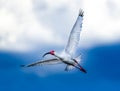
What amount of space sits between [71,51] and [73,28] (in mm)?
1243

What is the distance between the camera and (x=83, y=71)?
94.5 m

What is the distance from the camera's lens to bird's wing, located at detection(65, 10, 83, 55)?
94125mm

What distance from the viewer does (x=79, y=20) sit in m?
94.3

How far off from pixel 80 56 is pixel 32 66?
11.4 ft

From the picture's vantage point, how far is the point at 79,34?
309ft

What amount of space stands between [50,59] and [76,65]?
1.42 meters

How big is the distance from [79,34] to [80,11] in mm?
1711

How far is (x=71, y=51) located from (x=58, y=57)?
2.68 ft

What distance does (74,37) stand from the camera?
310ft

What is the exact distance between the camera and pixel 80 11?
95.4 meters

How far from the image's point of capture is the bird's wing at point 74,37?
3706 inches

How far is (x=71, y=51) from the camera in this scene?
94812 mm

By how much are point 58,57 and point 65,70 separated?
1004mm

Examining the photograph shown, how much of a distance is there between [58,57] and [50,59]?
816 mm
